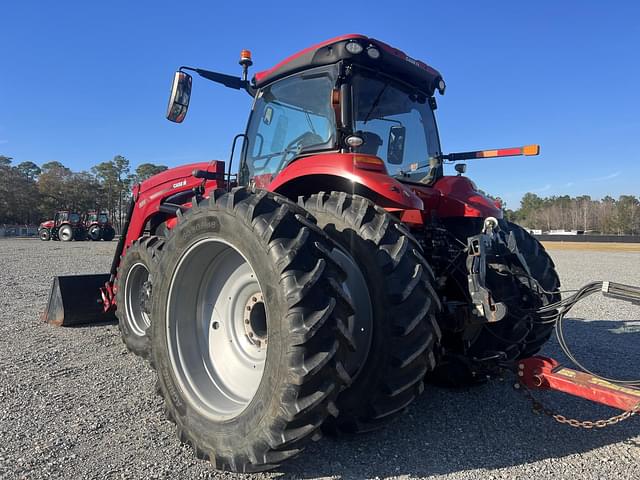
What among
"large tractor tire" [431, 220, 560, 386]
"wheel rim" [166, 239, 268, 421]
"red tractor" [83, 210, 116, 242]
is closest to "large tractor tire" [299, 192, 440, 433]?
"wheel rim" [166, 239, 268, 421]

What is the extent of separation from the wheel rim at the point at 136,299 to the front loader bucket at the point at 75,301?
1156 mm

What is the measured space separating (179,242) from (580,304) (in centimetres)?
795

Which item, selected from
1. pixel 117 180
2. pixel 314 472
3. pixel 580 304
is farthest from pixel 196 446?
pixel 117 180

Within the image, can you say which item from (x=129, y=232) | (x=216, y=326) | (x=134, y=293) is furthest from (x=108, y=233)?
(x=216, y=326)

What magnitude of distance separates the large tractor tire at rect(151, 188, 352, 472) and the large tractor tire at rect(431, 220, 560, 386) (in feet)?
4.66

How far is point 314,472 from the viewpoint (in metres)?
→ 2.28

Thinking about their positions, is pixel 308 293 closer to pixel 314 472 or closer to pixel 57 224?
pixel 314 472

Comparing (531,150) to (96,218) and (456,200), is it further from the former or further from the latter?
(96,218)

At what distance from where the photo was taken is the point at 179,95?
148 inches

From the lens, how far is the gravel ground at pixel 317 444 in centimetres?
232

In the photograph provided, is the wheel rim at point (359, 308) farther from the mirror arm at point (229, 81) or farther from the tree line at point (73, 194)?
the tree line at point (73, 194)

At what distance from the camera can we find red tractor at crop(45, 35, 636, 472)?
2.04 m

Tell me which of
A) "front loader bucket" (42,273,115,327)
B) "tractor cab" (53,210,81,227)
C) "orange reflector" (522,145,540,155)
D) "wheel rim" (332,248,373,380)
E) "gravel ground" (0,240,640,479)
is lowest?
"gravel ground" (0,240,640,479)

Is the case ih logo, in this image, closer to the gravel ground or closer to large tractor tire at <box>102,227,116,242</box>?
the gravel ground
